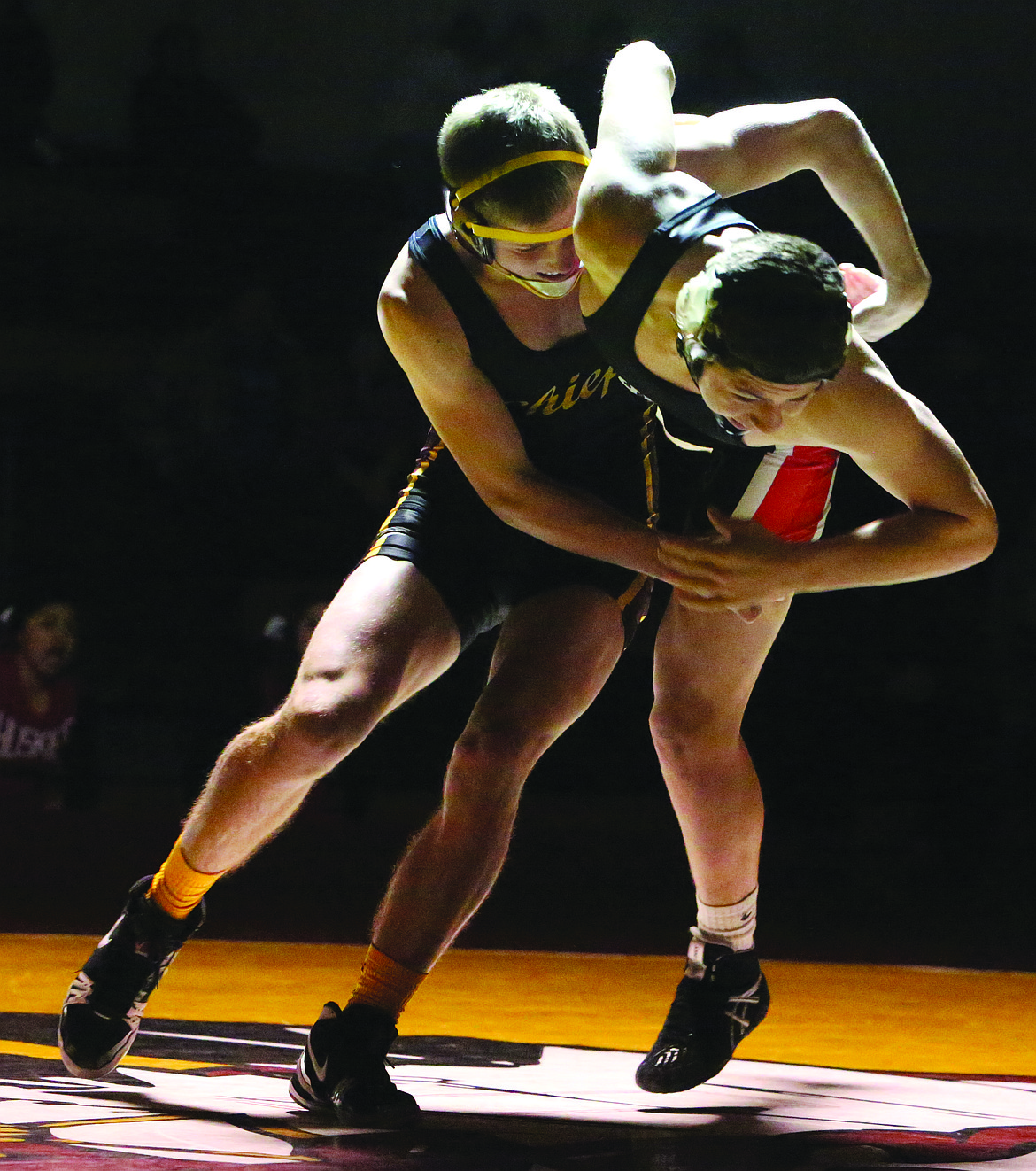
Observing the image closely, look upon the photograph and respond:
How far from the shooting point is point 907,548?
5.94 feet

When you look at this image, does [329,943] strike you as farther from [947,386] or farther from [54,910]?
[947,386]

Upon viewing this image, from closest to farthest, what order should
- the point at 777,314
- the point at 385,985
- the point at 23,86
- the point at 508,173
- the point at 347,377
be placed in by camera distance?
1. the point at 777,314
2. the point at 508,173
3. the point at 385,985
4. the point at 347,377
5. the point at 23,86

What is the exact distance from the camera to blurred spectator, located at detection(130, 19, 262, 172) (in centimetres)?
742

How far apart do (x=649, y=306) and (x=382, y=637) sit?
20.7 inches

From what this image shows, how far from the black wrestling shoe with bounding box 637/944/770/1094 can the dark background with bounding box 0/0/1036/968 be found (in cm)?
345

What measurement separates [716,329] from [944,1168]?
36.4 inches

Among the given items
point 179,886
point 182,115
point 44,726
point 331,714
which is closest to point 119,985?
point 179,886

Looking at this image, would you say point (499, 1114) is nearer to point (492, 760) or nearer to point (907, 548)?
point (492, 760)

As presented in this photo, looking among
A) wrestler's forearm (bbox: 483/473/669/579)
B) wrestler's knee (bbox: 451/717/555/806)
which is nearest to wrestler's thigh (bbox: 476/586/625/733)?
wrestler's knee (bbox: 451/717/555/806)

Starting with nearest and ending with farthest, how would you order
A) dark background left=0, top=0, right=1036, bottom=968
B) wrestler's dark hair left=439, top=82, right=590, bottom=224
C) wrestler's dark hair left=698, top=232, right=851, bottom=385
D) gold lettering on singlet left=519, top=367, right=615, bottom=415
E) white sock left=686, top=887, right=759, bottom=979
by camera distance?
1. wrestler's dark hair left=698, top=232, right=851, bottom=385
2. wrestler's dark hair left=439, top=82, right=590, bottom=224
3. gold lettering on singlet left=519, top=367, right=615, bottom=415
4. white sock left=686, top=887, right=759, bottom=979
5. dark background left=0, top=0, right=1036, bottom=968

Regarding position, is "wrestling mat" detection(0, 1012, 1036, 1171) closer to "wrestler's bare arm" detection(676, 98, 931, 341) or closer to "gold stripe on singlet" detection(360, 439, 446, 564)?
"gold stripe on singlet" detection(360, 439, 446, 564)

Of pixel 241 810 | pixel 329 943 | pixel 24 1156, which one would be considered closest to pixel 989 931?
pixel 329 943

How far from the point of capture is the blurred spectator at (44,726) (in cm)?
612

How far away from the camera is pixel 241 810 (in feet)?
6.66
